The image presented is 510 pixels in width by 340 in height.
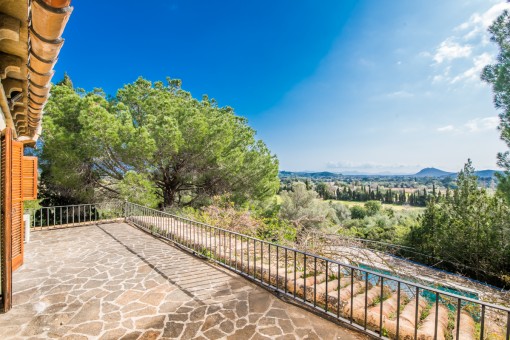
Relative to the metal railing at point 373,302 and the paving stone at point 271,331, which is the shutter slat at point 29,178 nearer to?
the metal railing at point 373,302

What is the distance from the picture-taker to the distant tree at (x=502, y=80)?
21.5ft

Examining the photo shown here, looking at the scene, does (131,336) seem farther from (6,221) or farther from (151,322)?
(6,221)

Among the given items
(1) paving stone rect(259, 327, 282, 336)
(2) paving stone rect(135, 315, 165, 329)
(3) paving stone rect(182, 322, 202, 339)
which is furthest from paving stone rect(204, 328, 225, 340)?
(2) paving stone rect(135, 315, 165, 329)

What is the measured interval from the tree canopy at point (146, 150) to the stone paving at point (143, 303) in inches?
209

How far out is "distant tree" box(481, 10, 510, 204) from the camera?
656 cm

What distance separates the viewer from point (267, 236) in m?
9.29

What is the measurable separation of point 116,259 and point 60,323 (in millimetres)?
2437

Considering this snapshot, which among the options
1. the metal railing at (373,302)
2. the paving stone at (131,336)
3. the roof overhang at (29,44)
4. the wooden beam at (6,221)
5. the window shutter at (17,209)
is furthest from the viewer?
the window shutter at (17,209)

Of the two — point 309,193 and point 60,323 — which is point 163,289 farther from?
point 309,193

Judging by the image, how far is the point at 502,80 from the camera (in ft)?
21.5

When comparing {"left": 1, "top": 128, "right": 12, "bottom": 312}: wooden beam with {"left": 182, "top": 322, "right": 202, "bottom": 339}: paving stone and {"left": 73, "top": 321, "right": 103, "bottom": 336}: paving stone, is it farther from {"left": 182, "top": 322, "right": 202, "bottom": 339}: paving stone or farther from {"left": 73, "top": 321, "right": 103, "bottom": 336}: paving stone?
{"left": 182, "top": 322, "right": 202, "bottom": 339}: paving stone

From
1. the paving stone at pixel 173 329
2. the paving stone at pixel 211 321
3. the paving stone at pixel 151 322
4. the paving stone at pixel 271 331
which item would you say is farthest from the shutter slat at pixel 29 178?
the paving stone at pixel 271 331

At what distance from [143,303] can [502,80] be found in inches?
395

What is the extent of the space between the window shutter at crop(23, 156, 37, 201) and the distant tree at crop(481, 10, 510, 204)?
12087mm
